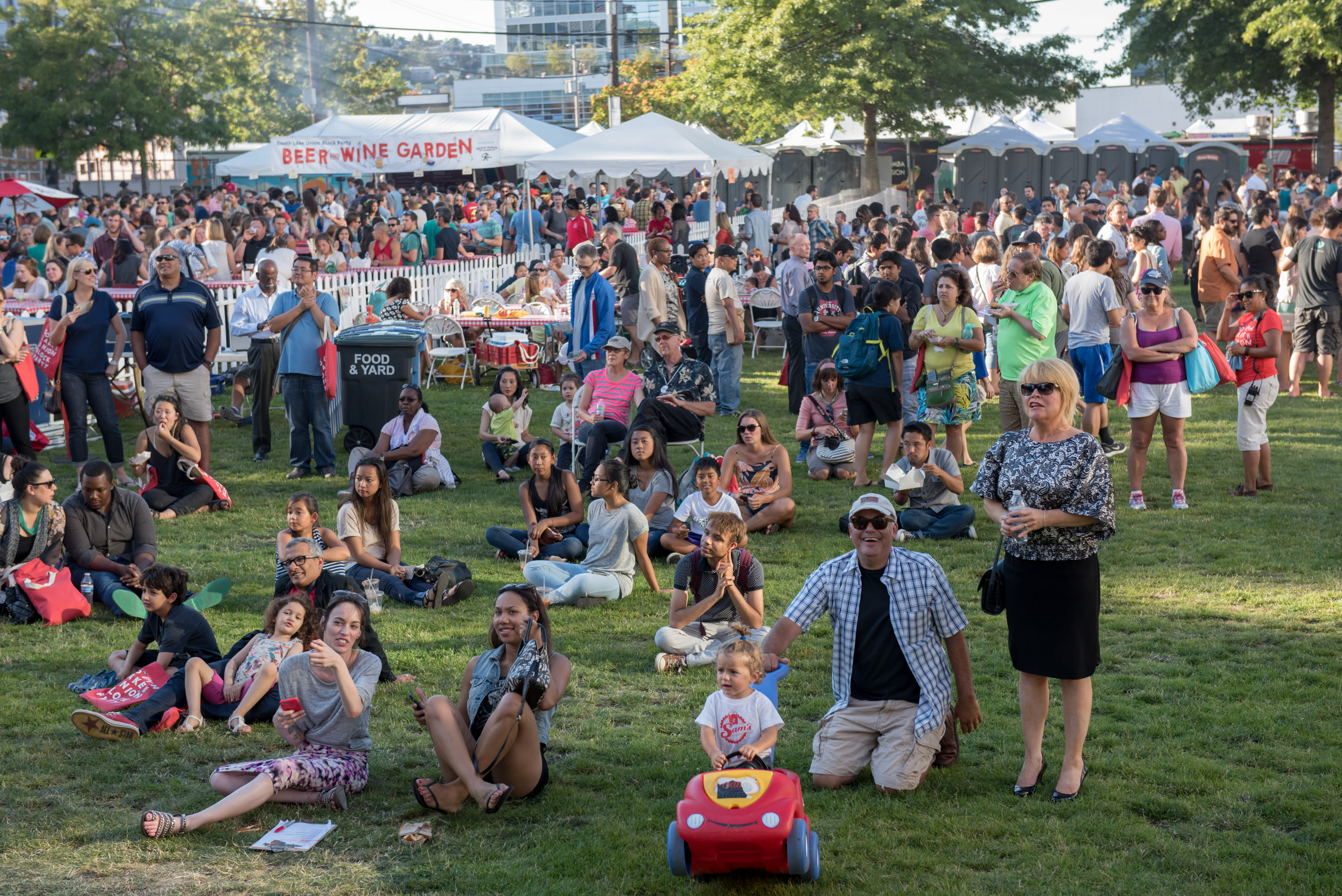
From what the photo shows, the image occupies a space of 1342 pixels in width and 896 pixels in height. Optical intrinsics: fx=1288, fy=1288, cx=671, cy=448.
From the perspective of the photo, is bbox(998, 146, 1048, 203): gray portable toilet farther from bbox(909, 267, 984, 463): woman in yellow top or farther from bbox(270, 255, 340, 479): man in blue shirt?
bbox(270, 255, 340, 479): man in blue shirt

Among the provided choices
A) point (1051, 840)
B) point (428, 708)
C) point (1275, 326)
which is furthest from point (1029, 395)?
point (1275, 326)

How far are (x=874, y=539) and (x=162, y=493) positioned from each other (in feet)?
24.6

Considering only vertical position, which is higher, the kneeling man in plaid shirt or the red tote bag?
the red tote bag

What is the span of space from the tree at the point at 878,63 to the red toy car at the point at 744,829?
30.5 meters

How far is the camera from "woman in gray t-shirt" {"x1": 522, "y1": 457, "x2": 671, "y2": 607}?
329 inches

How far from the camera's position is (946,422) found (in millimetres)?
10797

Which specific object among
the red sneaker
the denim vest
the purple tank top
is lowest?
the red sneaker

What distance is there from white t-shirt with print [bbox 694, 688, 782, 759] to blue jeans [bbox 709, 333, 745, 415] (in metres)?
8.36

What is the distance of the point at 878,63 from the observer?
110 ft

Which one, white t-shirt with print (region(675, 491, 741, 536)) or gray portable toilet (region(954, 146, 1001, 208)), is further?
gray portable toilet (region(954, 146, 1001, 208))

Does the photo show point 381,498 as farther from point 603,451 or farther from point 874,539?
point 874,539

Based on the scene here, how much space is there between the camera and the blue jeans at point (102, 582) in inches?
324

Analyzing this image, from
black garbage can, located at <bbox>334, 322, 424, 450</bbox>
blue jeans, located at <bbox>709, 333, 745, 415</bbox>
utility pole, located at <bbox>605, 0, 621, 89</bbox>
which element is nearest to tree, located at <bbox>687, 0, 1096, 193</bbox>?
utility pole, located at <bbox>605, 0, 621, 89</bbox>

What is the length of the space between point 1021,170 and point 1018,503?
124 ft
